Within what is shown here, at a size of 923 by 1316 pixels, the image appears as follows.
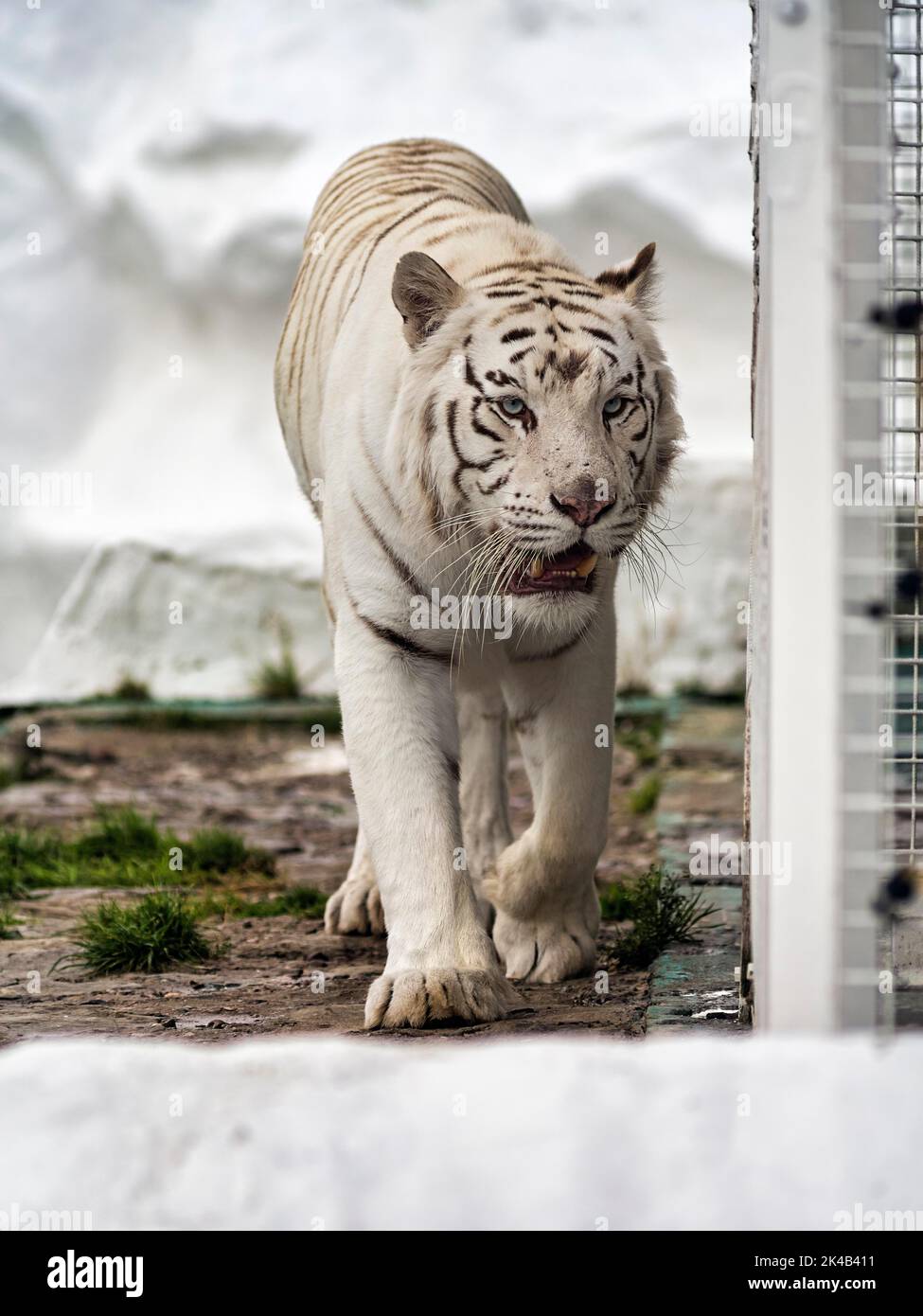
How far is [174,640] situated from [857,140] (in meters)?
7.02

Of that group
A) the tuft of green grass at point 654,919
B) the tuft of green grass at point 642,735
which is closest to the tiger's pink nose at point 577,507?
the tuft of green grass at point 654,919

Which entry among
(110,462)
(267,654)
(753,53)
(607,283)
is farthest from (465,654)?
(110,462)

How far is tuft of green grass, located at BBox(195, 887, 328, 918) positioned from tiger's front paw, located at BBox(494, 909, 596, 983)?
0.77 metres

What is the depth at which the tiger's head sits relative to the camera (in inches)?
97.0

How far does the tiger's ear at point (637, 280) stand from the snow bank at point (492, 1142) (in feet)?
5.11

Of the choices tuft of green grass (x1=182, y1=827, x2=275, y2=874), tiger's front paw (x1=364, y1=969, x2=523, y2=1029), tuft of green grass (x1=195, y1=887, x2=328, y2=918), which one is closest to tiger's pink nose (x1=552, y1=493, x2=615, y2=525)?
tiger's front paw (x1=364, y1=969, x2=523, y2=1029)

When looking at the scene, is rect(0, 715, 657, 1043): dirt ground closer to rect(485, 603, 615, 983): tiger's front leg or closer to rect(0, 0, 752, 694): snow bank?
rect(485, 603, 615, 983): tiger's front leg

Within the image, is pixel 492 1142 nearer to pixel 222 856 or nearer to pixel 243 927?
pixel 243 927

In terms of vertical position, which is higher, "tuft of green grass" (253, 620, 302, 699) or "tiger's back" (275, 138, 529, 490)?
"tiger's back" (275, 138, 529, 490)

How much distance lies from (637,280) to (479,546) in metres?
0.66

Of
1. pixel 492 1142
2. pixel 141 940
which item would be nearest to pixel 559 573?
pixel 492 1142

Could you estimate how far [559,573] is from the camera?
8.40 feet

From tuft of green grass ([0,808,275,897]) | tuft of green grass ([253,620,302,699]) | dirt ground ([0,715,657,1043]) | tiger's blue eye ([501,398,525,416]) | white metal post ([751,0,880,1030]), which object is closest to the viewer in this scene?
white metal post ([751,0,880,1030])

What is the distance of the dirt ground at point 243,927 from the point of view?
2.68 m
